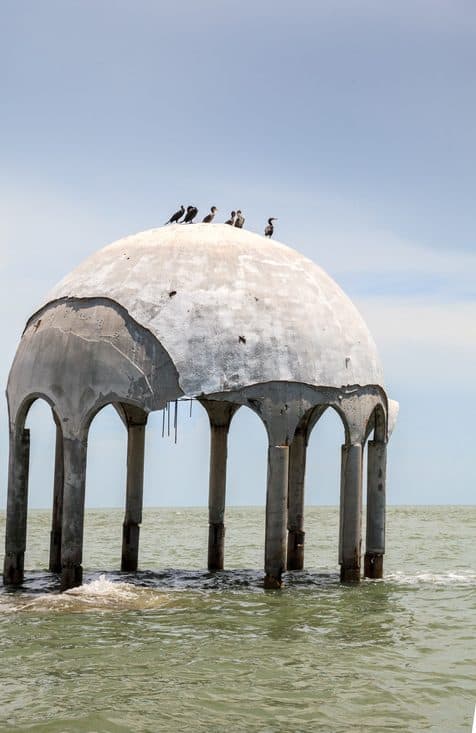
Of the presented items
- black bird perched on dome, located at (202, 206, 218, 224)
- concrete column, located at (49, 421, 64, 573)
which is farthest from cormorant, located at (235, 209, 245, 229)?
concrete column, located at (49, 421, 64, 573)

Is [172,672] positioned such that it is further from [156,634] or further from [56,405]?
[56,405]

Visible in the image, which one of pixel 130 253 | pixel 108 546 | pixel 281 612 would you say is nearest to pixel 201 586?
pixel 281 612

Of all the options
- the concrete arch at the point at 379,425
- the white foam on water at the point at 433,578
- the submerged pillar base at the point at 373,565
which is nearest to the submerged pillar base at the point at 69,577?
the submerged pillar base at the point at 373,565

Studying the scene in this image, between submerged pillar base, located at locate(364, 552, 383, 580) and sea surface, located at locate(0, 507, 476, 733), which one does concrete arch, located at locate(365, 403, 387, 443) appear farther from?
sea surface, located at locate(0, 507, 476, 733)

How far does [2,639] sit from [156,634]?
2.53m

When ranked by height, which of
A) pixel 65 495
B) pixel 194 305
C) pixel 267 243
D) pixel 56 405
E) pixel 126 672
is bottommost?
pixel 126 672

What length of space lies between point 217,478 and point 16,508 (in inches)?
211

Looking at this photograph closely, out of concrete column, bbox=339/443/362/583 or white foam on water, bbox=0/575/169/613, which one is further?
concrete column, bbox=339/443/362/583

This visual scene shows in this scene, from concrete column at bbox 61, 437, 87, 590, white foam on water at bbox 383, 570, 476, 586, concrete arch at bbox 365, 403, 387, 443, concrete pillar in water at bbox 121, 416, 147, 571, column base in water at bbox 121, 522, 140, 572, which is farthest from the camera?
concrete pillar in water at bbox 121, 416, 147, 571

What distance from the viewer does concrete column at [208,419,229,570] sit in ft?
84.6

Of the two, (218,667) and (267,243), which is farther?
(267,243)

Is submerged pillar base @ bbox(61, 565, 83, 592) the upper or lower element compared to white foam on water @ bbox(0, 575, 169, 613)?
upper

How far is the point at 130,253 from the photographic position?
2234 cm

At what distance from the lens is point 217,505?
25.8m
